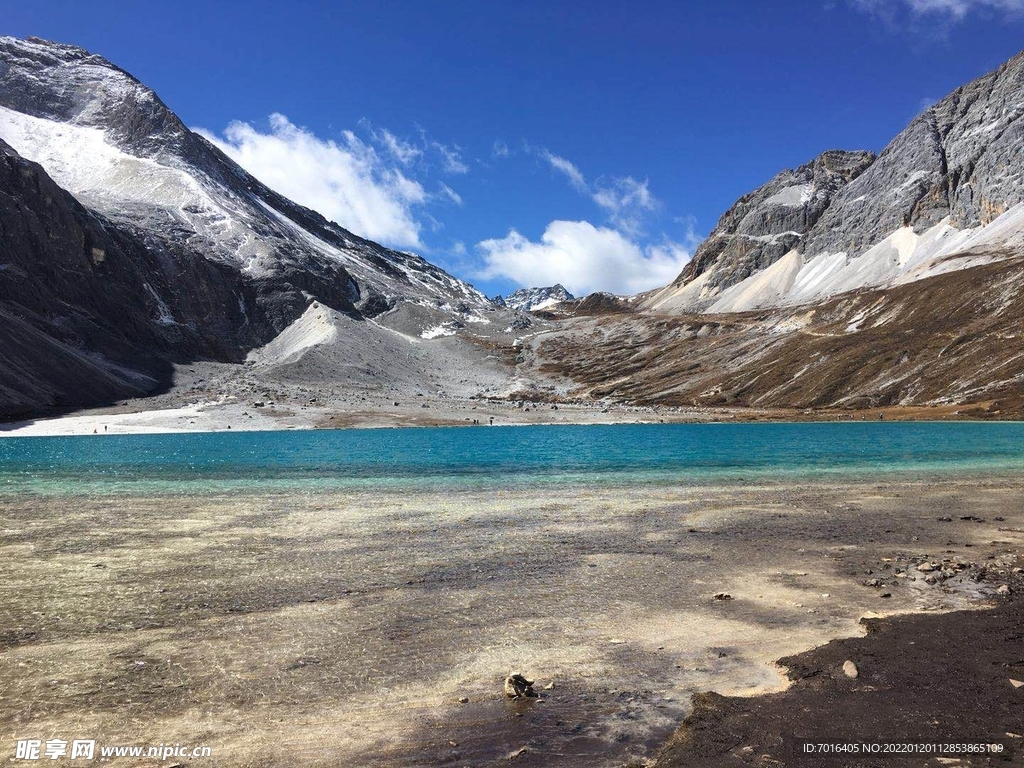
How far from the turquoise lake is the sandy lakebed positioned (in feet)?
36.9

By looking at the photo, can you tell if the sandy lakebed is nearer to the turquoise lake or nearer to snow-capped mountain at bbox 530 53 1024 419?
the turquoise lake

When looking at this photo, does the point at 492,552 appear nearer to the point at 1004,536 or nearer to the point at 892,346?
the point at 1004,536

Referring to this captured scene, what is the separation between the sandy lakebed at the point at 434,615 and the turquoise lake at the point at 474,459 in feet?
36.9

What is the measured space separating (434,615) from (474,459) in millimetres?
36536

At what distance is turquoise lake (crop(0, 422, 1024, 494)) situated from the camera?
3762 centimetres

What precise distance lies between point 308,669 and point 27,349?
109948 millimetres

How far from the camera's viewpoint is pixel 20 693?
32.3 feet

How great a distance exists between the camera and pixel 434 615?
1366 cm

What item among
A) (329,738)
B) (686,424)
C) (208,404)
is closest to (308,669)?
(329,738)

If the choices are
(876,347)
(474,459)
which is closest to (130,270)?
(474,459)

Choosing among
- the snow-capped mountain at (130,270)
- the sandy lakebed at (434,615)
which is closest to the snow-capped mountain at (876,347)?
the snow-capped mountain at (130,270)

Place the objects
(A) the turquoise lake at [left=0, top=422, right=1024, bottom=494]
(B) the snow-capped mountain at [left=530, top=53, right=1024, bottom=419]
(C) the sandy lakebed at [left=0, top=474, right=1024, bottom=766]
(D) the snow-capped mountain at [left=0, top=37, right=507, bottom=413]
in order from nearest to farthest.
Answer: (C) the sandy lakebed at [left=0, top=474, right=1024, bottom=766] < (A) the turquoise lake at [left=0, top=422, right=1024, bottom=494] < (B) the snow-capped mountain at [left=530, top=53, right=1024, bottom=419] < (D) the snow-capped mountain at [left=0, top=37, right=507, bottom=413]

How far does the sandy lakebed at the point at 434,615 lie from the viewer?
29.4 feet

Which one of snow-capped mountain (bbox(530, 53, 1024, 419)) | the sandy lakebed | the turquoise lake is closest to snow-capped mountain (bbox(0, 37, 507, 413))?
the turquoise lake
